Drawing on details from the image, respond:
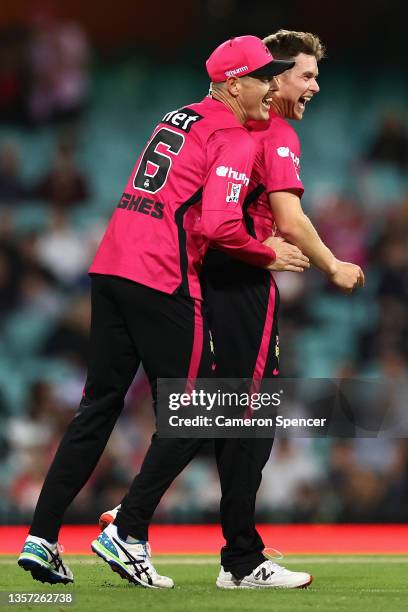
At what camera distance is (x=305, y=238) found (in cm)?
492

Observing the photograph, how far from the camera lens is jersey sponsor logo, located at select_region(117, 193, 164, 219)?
4672mm

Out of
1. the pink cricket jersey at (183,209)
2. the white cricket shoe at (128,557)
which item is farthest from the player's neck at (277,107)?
the white cricket shoe at (128,557)

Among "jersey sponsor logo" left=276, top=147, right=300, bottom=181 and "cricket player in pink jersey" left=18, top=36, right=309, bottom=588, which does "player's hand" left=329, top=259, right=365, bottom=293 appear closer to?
"cricket player in pink jersey" left=18, top=36, right=309, bottom=588

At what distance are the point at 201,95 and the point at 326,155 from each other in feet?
4.64

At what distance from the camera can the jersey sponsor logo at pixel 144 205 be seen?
4672 millimetres

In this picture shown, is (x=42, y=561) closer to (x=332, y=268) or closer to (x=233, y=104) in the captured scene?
(x=332, y=268)

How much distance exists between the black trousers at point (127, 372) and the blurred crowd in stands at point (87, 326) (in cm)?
446

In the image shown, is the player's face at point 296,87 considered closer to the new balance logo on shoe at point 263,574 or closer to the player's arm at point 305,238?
the player's arm at point 305,238

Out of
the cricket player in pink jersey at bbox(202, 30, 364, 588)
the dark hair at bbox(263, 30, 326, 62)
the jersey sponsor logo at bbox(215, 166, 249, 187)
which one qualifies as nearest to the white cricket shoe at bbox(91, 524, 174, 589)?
the cricket player in pink jersey at bbox(202, 30, 364, 588)

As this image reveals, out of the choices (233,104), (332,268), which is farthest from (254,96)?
(332,268)

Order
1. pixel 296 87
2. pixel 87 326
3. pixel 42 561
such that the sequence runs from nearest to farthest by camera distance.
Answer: pixel 42 561 < pixel 296 87 < pixel 87 326

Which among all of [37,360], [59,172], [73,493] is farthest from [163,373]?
[59,172]

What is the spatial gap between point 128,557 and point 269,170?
159cm

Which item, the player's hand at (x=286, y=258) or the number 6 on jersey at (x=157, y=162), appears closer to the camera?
the number 6 on jersey at (x=157, y=162)
